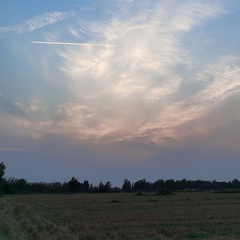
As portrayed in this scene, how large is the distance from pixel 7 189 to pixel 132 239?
107026mm

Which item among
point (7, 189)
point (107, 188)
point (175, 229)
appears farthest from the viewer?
point (107, 188)

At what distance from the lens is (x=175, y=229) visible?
2039cm

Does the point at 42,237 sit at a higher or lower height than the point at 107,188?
lower

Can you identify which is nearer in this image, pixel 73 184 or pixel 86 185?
pixel 73 184

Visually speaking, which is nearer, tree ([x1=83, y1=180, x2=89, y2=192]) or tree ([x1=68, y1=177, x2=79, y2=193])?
tree ([x1=68, y1=177, x2=79, y2=193])

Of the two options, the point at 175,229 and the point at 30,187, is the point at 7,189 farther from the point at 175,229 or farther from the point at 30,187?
the point at 175,229

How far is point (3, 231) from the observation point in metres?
18.8

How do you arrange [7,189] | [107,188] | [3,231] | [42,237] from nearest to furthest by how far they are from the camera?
[42,237] < [3,231] < [7,189] < [107,188]

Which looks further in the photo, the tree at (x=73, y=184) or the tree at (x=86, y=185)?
the tree at (x=86, y=185)

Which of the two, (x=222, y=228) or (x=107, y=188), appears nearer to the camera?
(x=222, y=228)

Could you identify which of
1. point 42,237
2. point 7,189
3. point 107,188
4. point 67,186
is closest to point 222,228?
point 42,237

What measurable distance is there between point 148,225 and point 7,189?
102 m

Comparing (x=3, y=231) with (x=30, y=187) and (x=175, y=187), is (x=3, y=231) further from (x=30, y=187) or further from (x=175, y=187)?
(x=175, y=187)

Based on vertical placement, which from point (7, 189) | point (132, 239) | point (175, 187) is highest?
point (175, 187)
